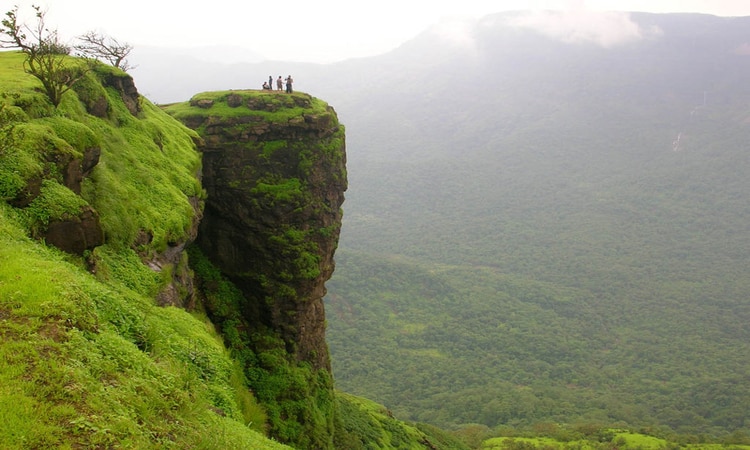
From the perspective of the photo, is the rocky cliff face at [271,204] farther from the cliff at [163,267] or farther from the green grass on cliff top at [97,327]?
the green grass on cliff top at [97,327]

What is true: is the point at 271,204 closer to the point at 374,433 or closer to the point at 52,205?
the point at 52,205

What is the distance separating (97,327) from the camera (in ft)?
32.2

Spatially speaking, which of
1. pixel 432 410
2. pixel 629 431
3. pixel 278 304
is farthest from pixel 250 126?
pixel 432 410

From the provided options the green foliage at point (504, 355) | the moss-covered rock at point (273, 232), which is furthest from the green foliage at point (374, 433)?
the green foliage at point (504, 355)

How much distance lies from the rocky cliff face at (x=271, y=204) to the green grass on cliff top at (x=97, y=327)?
773 centimetres

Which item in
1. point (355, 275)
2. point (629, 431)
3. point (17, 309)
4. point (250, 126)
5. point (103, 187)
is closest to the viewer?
point (17, 309)

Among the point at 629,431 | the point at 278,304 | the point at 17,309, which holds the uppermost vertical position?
the point at 17,309

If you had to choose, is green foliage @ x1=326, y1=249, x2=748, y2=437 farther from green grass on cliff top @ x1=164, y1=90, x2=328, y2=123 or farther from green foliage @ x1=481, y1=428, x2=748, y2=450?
green grass on cliff top @ x1=164, y1=90, x2=328, y2=123

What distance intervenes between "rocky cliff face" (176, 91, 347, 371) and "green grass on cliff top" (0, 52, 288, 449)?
7729 millimetres

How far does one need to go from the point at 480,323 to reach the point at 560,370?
29399mm

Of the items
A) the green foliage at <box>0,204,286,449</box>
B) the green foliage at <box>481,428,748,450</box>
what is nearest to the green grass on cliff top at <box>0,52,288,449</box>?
the green foliage at <box>0,204,286,449</box>

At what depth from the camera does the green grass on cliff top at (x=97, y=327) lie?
7.52 metres

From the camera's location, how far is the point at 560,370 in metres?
146

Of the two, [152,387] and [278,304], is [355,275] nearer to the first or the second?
[278,304]
